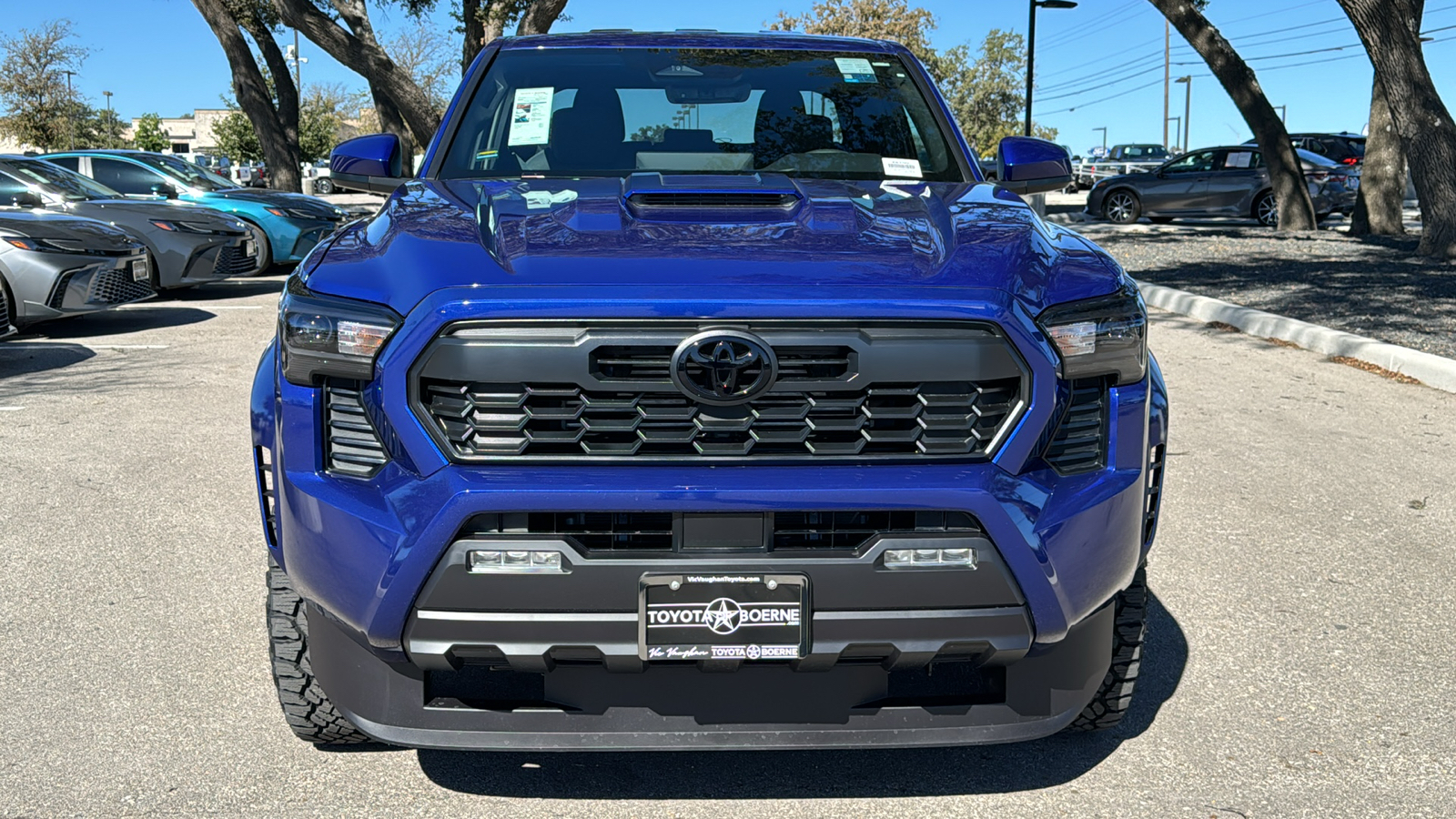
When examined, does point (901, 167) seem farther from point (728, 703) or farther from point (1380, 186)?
point (1380, 186)

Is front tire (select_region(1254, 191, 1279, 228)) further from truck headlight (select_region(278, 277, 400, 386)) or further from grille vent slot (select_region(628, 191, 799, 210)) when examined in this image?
truck headlight (select_region(278, 277, 400, 386))

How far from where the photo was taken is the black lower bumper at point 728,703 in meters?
2.58

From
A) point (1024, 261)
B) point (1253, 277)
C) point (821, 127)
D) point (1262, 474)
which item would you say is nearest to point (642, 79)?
point (821, 127)

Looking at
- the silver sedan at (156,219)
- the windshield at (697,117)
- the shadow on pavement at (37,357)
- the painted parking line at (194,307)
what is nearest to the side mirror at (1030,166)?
the windshield at (697,117)

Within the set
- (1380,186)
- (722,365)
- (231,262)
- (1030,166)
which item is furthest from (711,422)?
(1380,186)

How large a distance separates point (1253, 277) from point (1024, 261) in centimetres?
1201

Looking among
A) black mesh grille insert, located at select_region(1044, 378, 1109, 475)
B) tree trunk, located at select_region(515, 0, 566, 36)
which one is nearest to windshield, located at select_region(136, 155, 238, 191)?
tree trunk, located at select_region(515, 0, 566, 36)

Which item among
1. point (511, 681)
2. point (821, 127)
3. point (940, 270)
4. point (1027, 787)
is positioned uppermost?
point (821, 127)

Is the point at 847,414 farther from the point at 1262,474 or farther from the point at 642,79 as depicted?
the point at 1262,474

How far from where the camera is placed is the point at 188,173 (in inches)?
601

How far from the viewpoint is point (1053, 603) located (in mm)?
2564

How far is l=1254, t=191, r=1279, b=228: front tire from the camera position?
75.3ft

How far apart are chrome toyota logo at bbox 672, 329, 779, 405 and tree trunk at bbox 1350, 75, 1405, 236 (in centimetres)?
1770

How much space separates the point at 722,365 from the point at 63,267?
29.6ft
